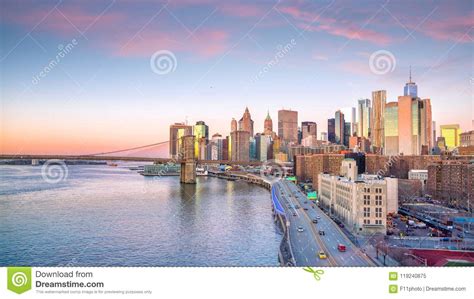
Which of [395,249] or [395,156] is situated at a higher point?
[395,156]

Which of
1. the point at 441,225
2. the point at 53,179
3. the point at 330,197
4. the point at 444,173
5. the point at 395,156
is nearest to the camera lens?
the point at 441,225

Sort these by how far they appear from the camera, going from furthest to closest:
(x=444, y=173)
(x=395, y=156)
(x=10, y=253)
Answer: (x=395, y=156), (x=444, y=173), (x=10, y=253)

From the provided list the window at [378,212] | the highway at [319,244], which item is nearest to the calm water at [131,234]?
the highway at [319,244]

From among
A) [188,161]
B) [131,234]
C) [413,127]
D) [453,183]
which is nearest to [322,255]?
[131,234]

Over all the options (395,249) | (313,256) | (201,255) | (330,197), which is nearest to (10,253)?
(201,255)

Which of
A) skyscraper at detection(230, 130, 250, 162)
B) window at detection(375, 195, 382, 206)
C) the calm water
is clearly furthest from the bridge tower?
window at detection(375, 195, 382, 206)

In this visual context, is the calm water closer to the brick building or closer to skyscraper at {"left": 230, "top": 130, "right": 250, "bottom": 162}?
the brick building

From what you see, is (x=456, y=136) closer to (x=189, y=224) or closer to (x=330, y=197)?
(x=330, y=197)
